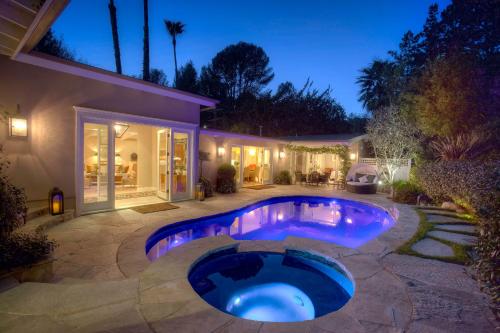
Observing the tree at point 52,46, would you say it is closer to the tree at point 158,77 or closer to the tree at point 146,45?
the tree at point 146,45

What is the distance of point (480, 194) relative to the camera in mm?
5953

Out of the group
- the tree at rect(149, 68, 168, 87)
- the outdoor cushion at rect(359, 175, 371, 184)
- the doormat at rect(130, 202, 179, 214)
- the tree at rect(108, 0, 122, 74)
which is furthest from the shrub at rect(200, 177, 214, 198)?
the tree at rect(149, 68, 168, 87)

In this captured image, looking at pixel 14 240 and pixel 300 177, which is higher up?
pixel 300 177

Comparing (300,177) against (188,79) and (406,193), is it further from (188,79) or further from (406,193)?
(188,79)

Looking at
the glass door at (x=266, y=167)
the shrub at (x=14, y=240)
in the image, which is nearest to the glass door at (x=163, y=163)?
A: the shrub at (x=14, y=240)

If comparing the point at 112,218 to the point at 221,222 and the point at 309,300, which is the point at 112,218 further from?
the point at 309,300

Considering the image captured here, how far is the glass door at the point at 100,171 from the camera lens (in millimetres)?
7074

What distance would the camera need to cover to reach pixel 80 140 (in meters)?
6.59

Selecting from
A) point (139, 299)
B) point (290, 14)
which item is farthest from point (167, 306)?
point (290, 14)

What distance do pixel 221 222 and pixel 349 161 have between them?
31.0 ft

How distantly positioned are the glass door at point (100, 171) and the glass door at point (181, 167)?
225cm

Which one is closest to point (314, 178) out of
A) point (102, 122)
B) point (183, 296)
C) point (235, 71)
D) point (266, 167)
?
point (266, 167)

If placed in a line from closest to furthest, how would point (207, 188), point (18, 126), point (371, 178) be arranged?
point (18, 126), point (207, 188), point (371, 178)

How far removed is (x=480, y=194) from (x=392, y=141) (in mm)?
6757
